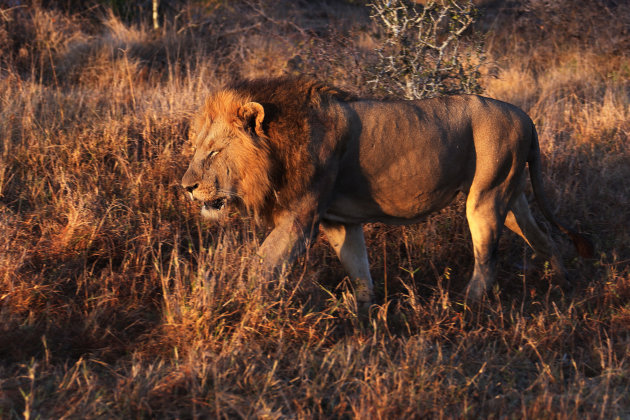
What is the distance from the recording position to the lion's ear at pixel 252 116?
364 cm

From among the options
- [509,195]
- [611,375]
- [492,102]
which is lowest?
[611,375]

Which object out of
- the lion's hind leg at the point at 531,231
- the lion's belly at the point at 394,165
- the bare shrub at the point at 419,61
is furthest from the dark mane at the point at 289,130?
the bare shrub at the point at 419,61

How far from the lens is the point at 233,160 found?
3.74 m

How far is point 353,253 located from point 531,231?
1.40 meters

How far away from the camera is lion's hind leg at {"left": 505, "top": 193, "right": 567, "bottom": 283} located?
4809mm

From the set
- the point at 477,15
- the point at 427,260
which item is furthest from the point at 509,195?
the point at 477,15

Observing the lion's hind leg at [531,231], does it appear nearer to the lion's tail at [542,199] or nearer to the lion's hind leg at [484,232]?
the lion's tail at [542,199]

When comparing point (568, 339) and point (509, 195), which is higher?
point (509, 195)

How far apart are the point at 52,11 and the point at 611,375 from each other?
8469 mm

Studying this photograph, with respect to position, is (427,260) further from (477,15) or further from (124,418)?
(124,418)

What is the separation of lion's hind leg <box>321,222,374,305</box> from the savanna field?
199 mm

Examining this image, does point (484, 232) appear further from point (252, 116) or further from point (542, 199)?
point (252, 116)

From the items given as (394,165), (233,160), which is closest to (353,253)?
(394,165)

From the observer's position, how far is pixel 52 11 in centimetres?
920
